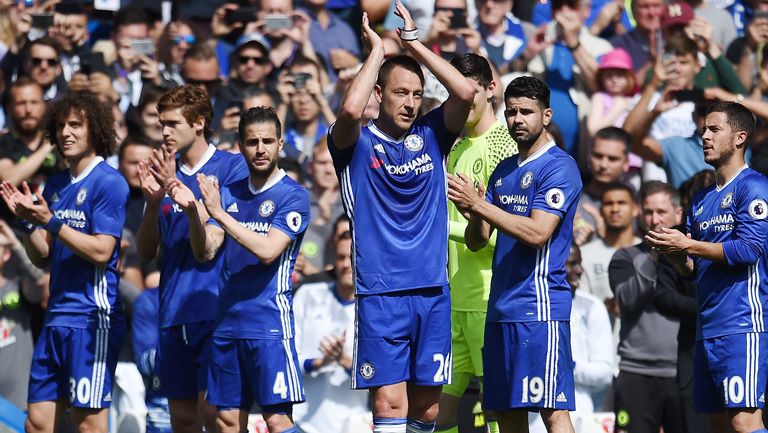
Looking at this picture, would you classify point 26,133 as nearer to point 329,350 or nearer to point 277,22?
point 277,22

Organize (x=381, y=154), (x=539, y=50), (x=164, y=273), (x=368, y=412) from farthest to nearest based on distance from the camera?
(x=539, y=50)
(x=368, y=412)
(x=164, y=273)
(x=381, y=154)

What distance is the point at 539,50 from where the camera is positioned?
13969mm

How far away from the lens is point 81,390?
955cm

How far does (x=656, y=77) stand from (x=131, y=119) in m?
5.12

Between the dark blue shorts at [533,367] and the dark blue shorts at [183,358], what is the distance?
208 cm

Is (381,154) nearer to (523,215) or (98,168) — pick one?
(523,215)

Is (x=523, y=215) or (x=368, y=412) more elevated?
(x=523, y=215)

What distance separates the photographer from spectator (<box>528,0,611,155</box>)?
1371 cm

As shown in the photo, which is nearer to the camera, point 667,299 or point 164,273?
point 164,273

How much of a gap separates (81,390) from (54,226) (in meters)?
1.17

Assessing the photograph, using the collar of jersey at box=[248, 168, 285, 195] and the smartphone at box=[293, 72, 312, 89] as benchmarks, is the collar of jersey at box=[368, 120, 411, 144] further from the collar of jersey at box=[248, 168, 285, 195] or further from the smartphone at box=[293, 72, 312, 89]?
the smartphone at box=[293, 72, 312, 89]

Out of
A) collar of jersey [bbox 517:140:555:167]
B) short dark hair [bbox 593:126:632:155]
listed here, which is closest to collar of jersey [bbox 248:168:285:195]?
collar of jersey [bbox 517:140:555:167]

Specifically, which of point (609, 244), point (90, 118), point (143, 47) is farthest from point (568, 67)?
point (90, 118)

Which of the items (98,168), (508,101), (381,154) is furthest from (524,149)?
(98,168)
